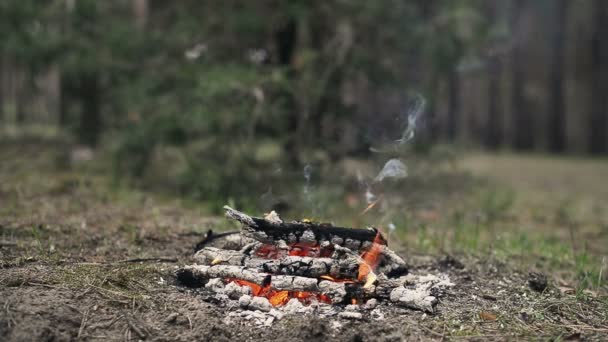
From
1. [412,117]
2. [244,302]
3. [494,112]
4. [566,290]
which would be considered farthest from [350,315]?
[494,112]

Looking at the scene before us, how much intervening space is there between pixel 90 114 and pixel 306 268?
18.8ft

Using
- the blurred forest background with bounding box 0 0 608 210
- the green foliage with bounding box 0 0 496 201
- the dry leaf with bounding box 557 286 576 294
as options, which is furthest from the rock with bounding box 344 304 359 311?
the green foliage with bounding box 0 0 496 201

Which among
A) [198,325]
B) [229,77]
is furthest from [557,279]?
[229,77]

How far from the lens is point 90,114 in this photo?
791 cm

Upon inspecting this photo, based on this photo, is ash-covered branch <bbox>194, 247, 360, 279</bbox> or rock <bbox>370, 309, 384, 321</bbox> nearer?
rock <bbox>370, 309, 384, 321</bbox>

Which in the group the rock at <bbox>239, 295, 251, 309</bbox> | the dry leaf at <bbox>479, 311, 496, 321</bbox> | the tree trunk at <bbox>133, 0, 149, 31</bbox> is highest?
the tree trunk at <bbox>133, 0, 149, 31</bbox>

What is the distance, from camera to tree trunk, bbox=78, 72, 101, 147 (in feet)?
25.5

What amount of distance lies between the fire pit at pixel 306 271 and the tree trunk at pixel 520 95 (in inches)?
372

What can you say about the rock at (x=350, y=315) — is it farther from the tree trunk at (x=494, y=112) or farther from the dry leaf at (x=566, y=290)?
the tree trunk at (x=494, y=112)

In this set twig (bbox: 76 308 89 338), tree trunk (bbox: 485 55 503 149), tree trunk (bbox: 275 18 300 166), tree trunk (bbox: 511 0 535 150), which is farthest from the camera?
tree trunk (bbox: 485 55 503 149)

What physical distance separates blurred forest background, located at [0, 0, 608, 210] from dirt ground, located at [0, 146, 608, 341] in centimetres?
133

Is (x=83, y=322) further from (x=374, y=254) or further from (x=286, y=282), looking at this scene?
(x=374, y=254)

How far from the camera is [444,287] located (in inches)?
128

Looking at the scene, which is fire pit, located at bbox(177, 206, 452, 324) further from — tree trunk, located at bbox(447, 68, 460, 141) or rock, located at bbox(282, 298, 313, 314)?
tree trunk, located at bbox(447, 68, 460, 141)
